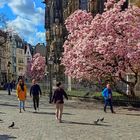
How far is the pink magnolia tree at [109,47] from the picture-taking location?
36.8 meters

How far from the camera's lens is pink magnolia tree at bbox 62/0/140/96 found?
36844 mm

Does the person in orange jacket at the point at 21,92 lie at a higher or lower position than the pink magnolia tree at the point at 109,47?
lower

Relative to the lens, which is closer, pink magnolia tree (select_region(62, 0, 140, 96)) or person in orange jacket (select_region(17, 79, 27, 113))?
person in orange jacket (select_region(17, 79, 27, 113))

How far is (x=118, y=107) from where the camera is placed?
36.6 meters

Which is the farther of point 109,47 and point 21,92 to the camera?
point 109,47

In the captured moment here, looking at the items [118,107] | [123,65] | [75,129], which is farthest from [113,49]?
[75,129]

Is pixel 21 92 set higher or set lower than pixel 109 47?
lower

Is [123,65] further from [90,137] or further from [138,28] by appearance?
[90,137]

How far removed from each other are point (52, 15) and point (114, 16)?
63794 millimetres

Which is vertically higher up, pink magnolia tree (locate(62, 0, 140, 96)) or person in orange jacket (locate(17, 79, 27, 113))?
pink magnolia tree (locate(62, 0, 140, 96))

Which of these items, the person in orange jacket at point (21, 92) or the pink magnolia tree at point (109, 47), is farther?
the pink magnolia tree at point (109, 47)

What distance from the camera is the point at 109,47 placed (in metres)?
37.2

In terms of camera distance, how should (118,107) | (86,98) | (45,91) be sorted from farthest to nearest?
(45,91) < (86,98) < (118,107)

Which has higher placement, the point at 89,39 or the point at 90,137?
the point at 89,39
